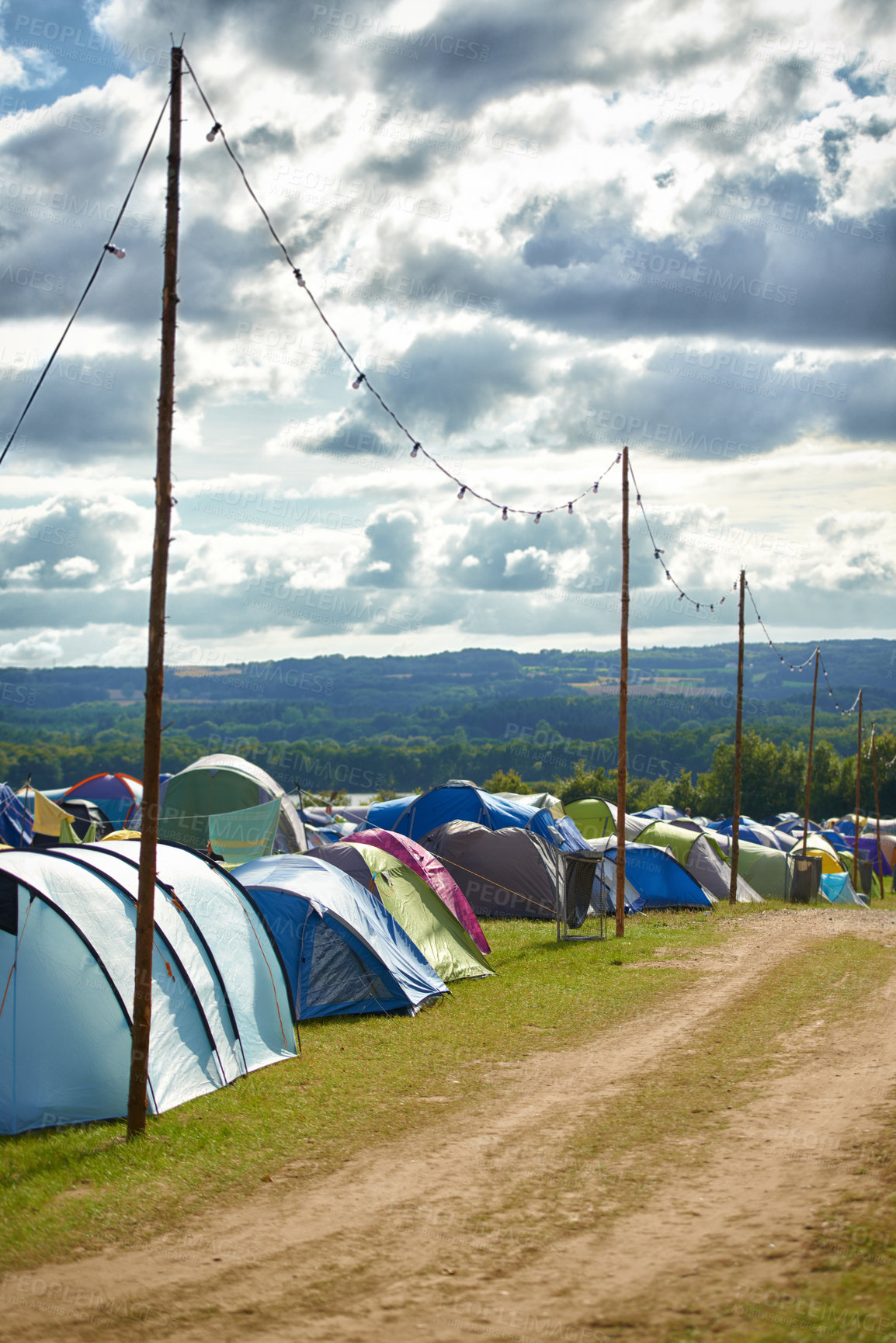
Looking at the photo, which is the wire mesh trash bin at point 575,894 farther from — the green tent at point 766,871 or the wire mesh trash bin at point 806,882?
the green tent at point 766,871

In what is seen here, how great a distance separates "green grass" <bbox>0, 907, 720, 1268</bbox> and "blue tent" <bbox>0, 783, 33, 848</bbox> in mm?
17399

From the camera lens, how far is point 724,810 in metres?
86.9

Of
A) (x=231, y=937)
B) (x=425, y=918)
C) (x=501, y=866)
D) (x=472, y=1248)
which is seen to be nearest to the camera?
(x=472, y=1248)

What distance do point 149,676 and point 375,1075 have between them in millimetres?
5038

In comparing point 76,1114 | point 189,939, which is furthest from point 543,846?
point 76,1114

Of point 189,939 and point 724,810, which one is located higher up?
point 189,939

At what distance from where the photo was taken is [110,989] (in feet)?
31.5

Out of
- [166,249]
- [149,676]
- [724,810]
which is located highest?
[166,249]

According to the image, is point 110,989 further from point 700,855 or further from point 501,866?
point 700,855

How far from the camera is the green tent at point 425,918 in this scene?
15719 mm

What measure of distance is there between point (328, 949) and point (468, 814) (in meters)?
12.5

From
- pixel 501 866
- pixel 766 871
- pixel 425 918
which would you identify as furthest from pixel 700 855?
pixel 425 918

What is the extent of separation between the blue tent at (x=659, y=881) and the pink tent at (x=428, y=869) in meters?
8.21

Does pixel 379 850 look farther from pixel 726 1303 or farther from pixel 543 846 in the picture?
pixel 726 1303
